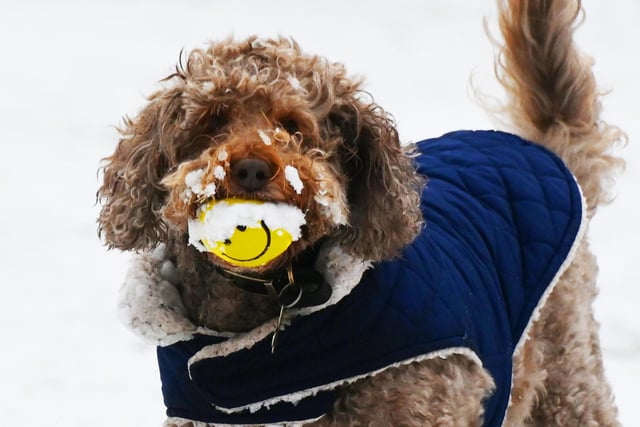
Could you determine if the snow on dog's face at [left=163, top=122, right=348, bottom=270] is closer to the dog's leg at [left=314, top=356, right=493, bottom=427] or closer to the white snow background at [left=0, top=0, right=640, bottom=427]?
the dog's leg at [left=314, top=356, right=493, bottom=427]

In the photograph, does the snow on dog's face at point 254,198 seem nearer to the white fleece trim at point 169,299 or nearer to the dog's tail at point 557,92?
the white fleece trim at point 169,299

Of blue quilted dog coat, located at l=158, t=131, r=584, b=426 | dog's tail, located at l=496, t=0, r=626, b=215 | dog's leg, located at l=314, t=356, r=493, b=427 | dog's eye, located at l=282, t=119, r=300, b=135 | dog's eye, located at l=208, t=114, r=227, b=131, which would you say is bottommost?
dog's leg, located at l=314, t=356, r=493, b=427

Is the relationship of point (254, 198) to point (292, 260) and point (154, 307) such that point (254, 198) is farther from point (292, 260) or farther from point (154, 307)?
point (154, 307)

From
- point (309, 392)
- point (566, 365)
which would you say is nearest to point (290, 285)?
point (309, 392)

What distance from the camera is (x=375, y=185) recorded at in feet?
9.04

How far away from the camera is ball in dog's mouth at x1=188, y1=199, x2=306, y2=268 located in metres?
2.31

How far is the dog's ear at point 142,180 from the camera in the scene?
8.80 ft

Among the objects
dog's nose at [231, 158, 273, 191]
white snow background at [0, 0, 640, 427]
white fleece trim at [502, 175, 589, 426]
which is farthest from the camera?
white snow background at [0, 0, 640, 427]

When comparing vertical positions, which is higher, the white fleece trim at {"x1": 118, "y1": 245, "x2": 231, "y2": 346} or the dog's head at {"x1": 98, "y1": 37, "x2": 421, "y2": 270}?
the dog's head at {"x1": 98, "y1": 37, "x2": 421, "y2": 270}

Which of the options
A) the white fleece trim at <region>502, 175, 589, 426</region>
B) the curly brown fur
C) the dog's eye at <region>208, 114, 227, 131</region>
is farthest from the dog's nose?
the white fleece trim at <region>502, 175, 589, 426</region>

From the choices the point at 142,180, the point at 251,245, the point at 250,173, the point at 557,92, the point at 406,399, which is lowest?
the point at 406,399

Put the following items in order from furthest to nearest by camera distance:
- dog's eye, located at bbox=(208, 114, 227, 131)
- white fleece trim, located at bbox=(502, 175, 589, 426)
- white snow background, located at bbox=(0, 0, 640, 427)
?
white snow background, located at bbox=(0, 0, 640, 427)
white fleece trim, located at bbox=(502, 175, 589, 426)
dog's eye, located at bbox=(208, 114, 227, 131)

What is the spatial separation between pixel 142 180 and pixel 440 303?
2.55 ft

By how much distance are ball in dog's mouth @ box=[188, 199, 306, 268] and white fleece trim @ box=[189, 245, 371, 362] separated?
23 centimetres
